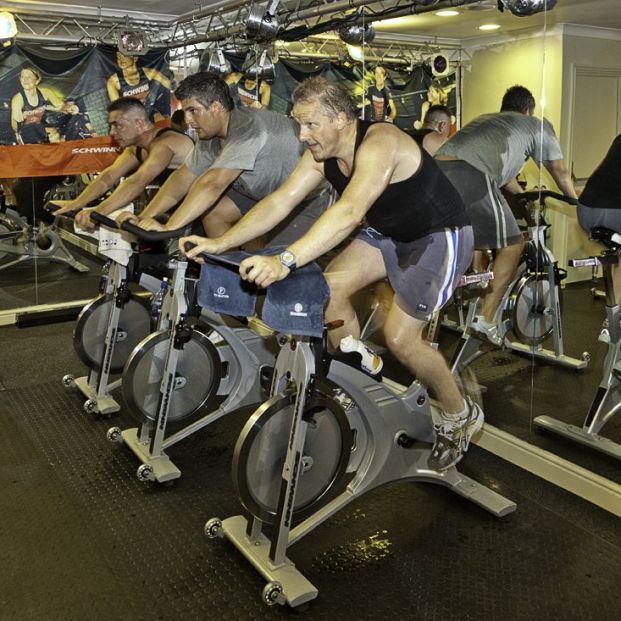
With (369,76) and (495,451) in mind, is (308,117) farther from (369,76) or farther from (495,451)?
(495,451)

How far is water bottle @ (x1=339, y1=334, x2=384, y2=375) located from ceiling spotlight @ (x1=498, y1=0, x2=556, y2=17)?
1557mm

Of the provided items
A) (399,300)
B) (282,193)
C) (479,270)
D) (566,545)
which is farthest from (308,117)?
(566,545)

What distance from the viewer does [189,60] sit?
6.43m

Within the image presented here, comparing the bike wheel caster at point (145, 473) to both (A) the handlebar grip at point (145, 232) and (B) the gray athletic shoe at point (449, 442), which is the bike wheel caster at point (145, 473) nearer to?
(A) the handlebar grip at point (145, 232)

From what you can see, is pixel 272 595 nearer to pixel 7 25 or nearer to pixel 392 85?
pixel 392 85

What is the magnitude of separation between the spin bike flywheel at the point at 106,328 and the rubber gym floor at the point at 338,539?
0.47 meters

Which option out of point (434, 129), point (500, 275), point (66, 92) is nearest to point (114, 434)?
point (500, 275)

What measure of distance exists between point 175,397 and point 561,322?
6.18 ft

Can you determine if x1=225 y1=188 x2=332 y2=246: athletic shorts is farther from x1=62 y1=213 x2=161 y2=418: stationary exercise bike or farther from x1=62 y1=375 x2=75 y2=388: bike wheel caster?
x1=62 y1=375 x2=75 y2=388: bike wheel caster

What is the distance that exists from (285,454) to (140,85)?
4.89 m

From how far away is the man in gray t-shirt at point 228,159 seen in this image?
3.25 metres

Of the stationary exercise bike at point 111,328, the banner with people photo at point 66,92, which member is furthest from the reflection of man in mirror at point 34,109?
the stationary exercise bike at point 111,328

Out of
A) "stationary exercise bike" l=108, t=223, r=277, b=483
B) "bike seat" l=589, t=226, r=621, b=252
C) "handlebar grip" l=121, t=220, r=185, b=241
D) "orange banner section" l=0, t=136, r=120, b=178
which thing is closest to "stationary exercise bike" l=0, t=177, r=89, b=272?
"orange banner section" l=0, t=136, r=120, b=178

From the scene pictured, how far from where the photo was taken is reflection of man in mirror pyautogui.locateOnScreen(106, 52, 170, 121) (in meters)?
6.29
